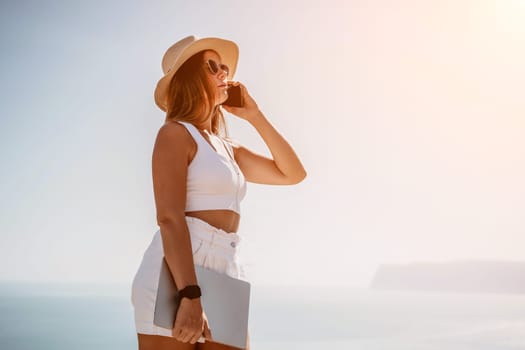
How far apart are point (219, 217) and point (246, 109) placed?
442 mm

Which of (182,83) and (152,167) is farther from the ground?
(182,83)

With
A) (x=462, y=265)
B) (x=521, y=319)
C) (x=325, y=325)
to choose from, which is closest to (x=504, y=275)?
(x=462, y=265)

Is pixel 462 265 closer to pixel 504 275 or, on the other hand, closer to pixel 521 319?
pixel 504 275

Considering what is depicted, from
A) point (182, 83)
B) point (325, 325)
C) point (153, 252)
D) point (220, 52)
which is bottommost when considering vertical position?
point (153, 252)

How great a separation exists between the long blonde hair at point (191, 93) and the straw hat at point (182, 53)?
21 mm

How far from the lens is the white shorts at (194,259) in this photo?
141 cm

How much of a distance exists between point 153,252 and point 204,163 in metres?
0.25

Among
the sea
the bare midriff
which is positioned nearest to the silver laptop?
the bare midriff

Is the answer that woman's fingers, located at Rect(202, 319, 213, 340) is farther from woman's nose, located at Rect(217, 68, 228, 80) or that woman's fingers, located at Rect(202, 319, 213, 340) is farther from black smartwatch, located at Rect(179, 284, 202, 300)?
woman's nose, located at Rect(217, 68, 228, 80)

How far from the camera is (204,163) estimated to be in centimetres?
149

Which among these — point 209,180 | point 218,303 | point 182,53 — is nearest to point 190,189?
point 209,180

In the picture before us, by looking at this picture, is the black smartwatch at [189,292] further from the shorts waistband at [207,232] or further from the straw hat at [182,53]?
the straw hat at [182,53]

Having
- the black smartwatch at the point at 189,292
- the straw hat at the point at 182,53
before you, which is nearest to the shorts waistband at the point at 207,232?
the black smartwatch at the point at 189,292

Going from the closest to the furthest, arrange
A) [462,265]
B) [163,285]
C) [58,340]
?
1. [163,285]
2. [58,340]
3. [462,265]
